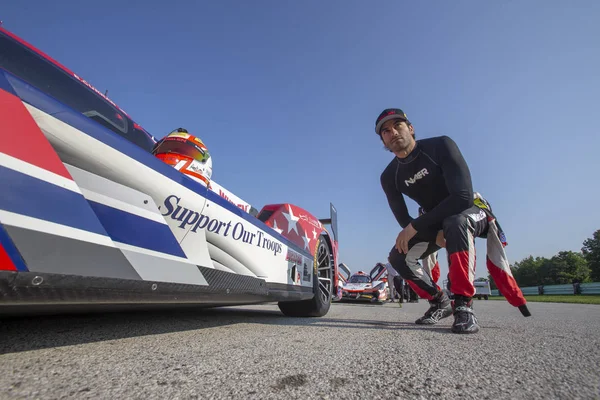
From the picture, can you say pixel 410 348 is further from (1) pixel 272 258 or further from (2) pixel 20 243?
(2) pixel 20 243

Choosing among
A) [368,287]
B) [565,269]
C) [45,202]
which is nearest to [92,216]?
[45,202]

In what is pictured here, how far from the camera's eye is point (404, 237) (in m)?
2.41

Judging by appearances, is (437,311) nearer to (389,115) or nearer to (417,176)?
(417,176)

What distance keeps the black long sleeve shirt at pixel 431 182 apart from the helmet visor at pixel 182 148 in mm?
1701

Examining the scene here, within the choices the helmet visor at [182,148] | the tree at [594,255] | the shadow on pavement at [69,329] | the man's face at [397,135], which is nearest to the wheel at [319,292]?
the shadow on pavement at [69,329]

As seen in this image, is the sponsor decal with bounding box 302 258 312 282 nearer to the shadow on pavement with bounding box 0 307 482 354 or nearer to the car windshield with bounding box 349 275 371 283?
the shadow on pavement with bounding box 0 307 482 354

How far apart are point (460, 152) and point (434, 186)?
0.33 m

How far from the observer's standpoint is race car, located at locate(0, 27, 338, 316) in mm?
884

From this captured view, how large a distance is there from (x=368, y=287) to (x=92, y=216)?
1089 centimetres

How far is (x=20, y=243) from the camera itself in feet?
2.82

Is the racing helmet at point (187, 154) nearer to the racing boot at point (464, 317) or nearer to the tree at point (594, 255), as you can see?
the racing boot at point (464, 317)

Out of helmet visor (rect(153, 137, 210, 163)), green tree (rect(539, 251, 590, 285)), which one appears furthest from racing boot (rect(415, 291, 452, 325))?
green tree (rect(539, 251, 590, 285))

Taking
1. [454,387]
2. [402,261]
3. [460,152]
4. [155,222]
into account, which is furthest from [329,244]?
[454,387]

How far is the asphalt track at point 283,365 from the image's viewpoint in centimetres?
76
